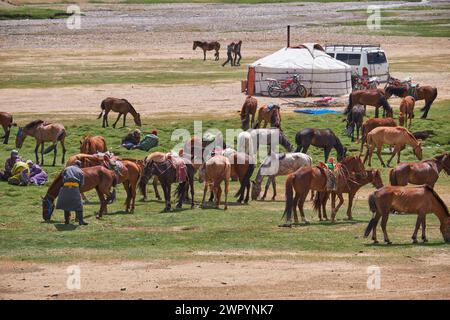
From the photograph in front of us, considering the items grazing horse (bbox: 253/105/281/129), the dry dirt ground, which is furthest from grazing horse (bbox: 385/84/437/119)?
the dry dirt ground

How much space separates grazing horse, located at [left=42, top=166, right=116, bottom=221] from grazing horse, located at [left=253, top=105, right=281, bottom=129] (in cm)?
1132

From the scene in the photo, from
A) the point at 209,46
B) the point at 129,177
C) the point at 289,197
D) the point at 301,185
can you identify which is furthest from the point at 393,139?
the point at 209,46

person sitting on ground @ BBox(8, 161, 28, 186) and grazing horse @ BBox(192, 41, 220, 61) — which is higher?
grazing horse @ BBox(192, 41, 220, 61)

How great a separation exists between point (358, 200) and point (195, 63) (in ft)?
114

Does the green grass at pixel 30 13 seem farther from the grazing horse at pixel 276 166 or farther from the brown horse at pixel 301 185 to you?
the brown horse at pixel 301 185

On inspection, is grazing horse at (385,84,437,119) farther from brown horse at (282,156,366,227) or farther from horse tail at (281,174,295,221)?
horse tail at (281,174,295,221)

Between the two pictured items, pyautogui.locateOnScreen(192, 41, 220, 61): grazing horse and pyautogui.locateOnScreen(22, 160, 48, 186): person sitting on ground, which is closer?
pyautogui.locateOnScreen(22, 160, 48, 186): person sitting on ground

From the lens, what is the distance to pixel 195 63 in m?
62.4

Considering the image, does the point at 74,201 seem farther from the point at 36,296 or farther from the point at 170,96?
the point at 170,96

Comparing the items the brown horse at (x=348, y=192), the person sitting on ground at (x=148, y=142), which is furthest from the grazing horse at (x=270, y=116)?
the brown horse at (x=348, y=192)

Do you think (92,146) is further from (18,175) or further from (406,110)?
(406,110)

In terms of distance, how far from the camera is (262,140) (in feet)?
106

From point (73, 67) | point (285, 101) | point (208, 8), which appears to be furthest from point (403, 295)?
point (208, 8)

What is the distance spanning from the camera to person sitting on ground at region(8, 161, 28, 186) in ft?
96.3
